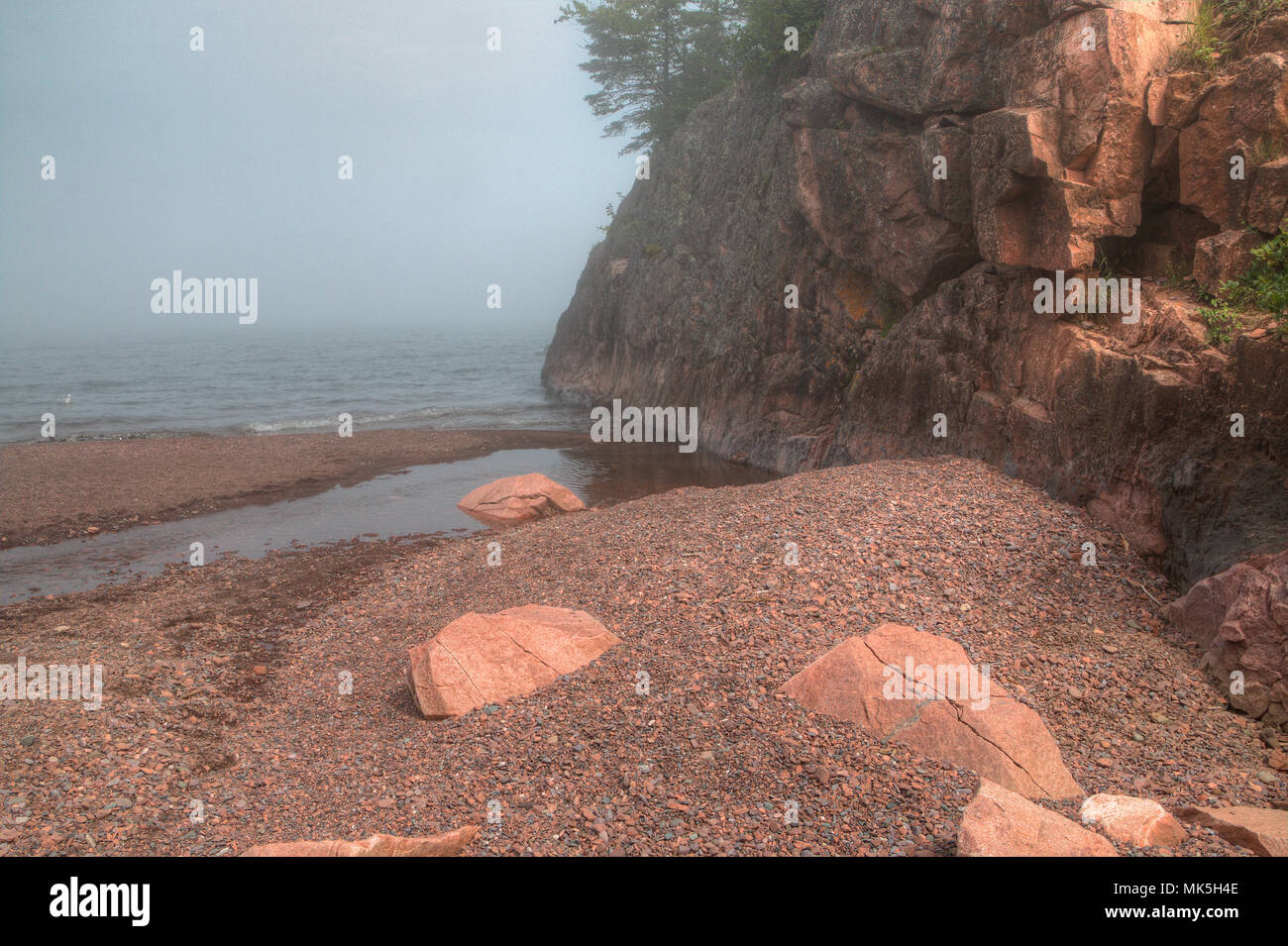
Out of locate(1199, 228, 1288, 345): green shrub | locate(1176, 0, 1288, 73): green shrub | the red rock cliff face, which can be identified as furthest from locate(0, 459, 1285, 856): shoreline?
locate(1176, 0, 1288, 73): green shrub

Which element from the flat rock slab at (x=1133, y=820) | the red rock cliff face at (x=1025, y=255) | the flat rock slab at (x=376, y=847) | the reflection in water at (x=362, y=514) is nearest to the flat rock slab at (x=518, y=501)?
the reflection in water at (x=362, y=514)

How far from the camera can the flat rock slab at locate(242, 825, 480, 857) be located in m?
5.00

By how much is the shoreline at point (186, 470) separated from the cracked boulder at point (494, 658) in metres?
13.2

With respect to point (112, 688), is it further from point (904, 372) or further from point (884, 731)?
point (904, 372)

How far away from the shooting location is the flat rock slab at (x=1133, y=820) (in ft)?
17.2

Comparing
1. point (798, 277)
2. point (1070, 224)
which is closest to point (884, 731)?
point (1070, 224)

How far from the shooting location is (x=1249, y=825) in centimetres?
525

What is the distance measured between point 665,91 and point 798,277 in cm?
2097

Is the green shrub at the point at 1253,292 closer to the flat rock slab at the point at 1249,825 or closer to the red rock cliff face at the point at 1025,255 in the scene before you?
the red rock cliff face at the point at 1025,255

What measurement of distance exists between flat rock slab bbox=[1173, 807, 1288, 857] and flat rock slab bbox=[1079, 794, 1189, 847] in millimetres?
227

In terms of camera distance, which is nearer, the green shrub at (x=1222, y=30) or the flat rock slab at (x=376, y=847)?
the flat rock slab at (x=376, y=847)

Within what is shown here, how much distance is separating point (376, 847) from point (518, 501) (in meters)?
13.4

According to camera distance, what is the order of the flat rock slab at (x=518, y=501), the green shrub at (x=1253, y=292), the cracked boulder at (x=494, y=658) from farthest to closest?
the flat rock slab at (x=518, y=501)
the green shrub at (x=1253, y=292)
the cracked boulder at (x=494, y=658)

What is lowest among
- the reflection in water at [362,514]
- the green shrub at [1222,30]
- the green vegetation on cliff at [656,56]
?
the reflection in water at [362,514]
